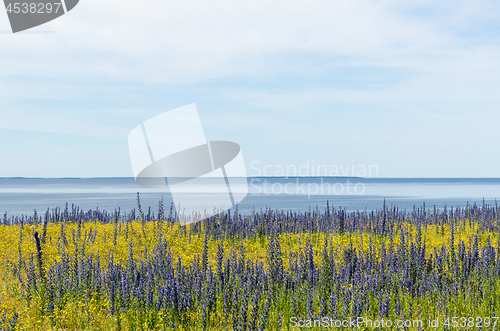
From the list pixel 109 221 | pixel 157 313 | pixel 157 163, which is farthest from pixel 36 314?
pixel 109 221

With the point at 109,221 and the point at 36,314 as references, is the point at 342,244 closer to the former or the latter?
the point at 36,314

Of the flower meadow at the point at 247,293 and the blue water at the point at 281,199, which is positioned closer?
the flower meadow at the point at 247,293

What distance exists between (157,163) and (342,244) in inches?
237

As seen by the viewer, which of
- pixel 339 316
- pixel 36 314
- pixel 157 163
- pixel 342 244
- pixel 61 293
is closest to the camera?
pixel 339 316

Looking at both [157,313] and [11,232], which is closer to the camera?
[157,313]

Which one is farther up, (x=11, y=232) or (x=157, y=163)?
(x=157, y=163)

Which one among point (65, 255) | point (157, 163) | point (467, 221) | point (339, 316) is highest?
point (157, 163)

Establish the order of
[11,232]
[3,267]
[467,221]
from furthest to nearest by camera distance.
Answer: [467,221]
[11,232]
[3,267]

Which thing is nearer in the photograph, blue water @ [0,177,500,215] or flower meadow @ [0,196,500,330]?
flower meadow @ [0,196,500,330]

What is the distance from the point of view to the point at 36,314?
22.6ft

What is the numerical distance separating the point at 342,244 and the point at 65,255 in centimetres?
764

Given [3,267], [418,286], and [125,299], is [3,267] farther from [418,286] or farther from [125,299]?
[418,286]

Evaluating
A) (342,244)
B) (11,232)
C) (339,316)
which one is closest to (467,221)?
(342,244)

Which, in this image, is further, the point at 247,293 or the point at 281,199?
the point at 281,199
